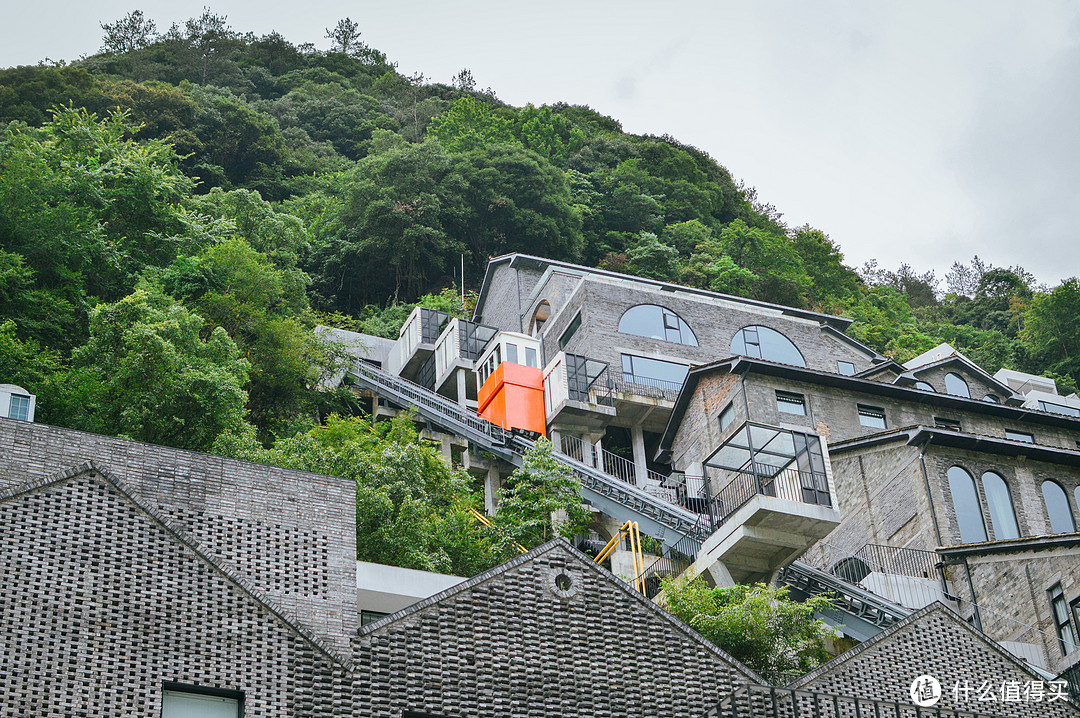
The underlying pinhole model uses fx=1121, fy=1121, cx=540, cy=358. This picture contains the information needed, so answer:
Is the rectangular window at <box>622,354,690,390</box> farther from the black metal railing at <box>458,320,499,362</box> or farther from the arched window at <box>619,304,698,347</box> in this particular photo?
the black metal railing at <box>458,320,499,362</box>

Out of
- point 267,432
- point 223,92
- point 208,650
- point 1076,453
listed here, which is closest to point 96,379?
point 267,432

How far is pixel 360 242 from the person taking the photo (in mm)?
55000

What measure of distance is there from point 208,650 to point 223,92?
212ft

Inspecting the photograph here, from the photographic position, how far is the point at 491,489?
3778 centimetres

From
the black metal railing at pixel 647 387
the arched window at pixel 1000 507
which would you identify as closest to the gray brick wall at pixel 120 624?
the arched window at pixel 1000 507

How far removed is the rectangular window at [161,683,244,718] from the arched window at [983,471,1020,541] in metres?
22.0

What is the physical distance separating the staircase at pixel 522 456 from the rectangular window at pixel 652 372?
4.68 meters

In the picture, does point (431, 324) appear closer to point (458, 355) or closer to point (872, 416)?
point (458, 355)

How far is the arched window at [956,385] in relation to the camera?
40.7m

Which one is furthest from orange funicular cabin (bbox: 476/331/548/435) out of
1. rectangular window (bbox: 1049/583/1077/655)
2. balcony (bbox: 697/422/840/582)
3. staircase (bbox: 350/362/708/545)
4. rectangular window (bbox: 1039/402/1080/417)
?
rectangular window (bbox: 1039/402/1080/417)

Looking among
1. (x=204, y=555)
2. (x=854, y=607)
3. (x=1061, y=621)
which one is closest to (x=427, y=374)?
(x=854, y=607)

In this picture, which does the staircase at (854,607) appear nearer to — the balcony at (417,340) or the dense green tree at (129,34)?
the balcony at (417,340)

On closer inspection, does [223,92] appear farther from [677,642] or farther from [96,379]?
[677,642]

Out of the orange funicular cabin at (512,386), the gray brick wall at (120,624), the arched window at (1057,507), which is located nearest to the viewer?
the gray brick wall at (120,624)
